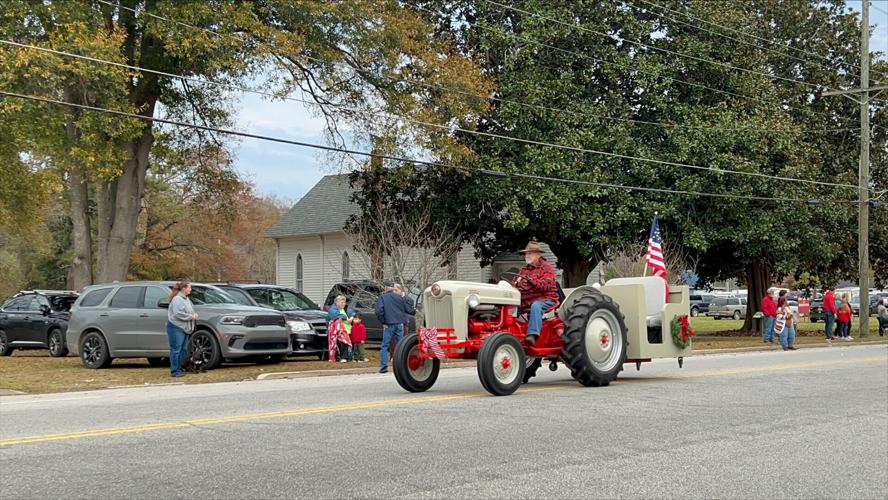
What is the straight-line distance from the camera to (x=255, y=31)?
25000 mm

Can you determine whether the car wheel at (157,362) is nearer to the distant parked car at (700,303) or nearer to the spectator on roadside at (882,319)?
the spectator on roadside at (882,319)

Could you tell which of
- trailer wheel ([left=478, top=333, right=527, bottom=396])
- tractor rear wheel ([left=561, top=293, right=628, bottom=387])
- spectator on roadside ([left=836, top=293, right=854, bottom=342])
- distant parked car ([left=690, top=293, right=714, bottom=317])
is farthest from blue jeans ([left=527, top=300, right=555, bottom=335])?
distant parked car ([left=690, top=293, right=714, bottom=317])

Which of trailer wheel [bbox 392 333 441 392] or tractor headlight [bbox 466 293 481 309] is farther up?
tractor headlight [bbox 466 293 481 309]

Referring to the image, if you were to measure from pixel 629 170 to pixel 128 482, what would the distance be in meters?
26.7

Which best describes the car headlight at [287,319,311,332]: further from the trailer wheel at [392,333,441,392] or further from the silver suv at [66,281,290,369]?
the trailer wheel at [392,333,441,392]

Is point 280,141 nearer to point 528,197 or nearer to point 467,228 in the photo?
point 528,197

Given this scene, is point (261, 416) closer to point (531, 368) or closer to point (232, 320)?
point (531, 368)

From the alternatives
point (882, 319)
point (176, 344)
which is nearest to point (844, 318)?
point (882, 319)

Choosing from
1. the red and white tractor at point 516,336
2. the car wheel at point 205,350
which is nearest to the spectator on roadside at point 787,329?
the red and white tractor at point 516,336

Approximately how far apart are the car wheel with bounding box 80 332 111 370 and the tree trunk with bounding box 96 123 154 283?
7.56 m

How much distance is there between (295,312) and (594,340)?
1017cm

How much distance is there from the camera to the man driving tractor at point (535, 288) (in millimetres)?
13086

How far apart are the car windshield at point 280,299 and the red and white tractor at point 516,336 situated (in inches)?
371

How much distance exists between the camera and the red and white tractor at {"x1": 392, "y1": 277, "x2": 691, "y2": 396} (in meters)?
12.4
